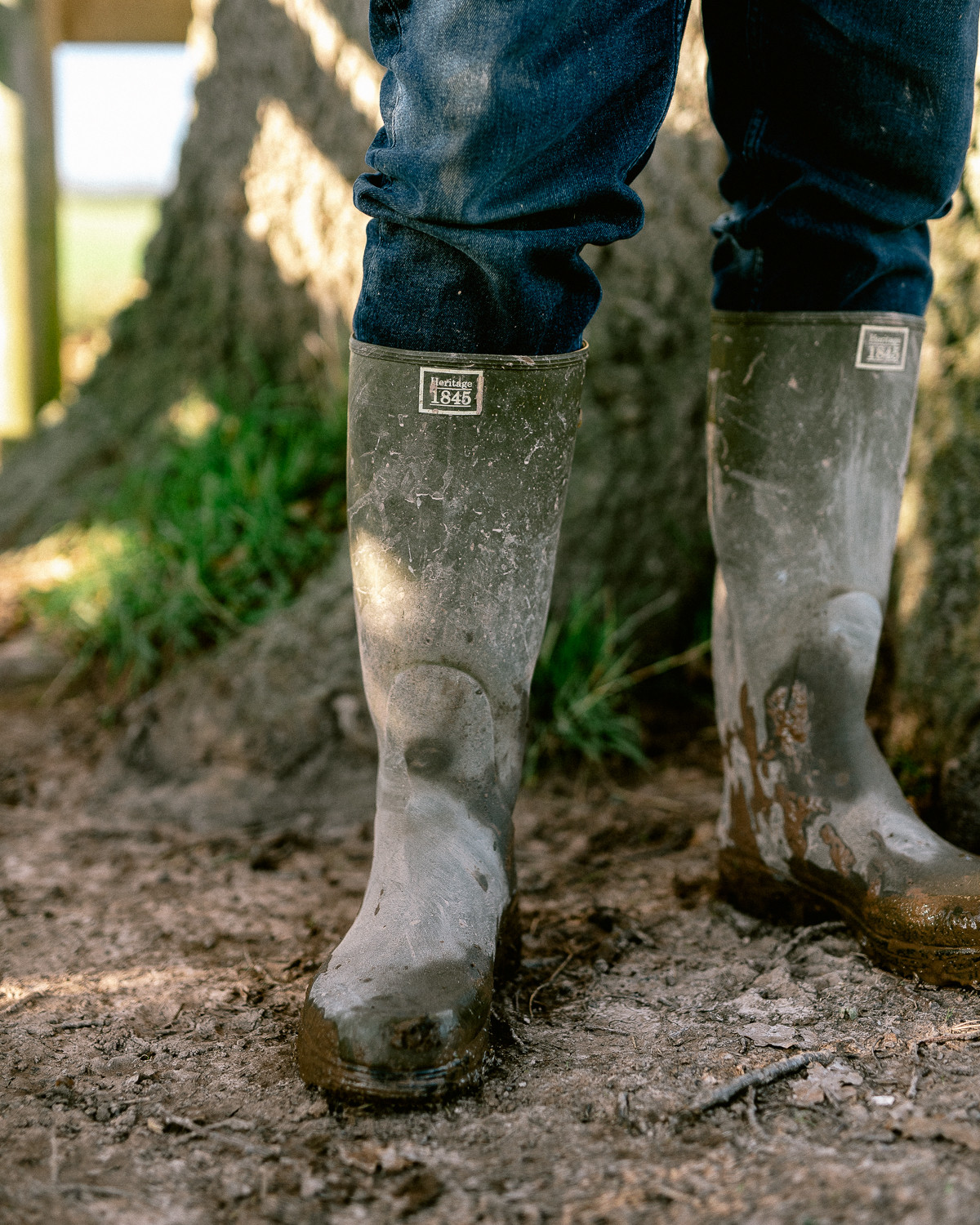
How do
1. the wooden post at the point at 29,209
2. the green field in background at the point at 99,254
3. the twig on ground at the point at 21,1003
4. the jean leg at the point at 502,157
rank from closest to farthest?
the jean leg at the point at 502,157
the twig on ground at the point at 21,1003
the wooden post at the point at 29,209
the green field in background at the point at 99,254

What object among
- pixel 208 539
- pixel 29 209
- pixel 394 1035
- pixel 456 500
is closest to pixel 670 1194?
pixel 394 1035

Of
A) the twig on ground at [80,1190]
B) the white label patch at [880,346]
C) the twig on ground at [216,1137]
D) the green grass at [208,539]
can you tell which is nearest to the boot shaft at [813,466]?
the white label patch at [880,346]

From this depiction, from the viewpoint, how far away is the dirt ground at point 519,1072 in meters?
0.82

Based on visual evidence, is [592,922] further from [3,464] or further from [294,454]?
[3,464]

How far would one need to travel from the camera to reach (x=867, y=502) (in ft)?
4.06

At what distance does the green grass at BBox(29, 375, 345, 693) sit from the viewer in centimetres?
204

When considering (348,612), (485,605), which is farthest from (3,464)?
(485,605)

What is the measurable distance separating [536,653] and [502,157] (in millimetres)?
499

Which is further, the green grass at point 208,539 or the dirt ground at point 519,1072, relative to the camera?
the green grass at point 208,539

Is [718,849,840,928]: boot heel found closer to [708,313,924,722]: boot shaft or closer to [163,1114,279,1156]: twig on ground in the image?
[708,313,924,722]: boot shaft

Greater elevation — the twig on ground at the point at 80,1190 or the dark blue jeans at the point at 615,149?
the dark blue jeans at the point at 615,149

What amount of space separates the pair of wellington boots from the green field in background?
1963 millimetres

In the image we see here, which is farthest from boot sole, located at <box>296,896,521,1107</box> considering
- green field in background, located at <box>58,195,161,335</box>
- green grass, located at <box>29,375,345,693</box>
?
green field in background, located at <box>58,195,161,335</box>

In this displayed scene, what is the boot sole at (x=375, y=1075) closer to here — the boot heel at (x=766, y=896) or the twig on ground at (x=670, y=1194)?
the twig on ground at (x=670, y=1194)
